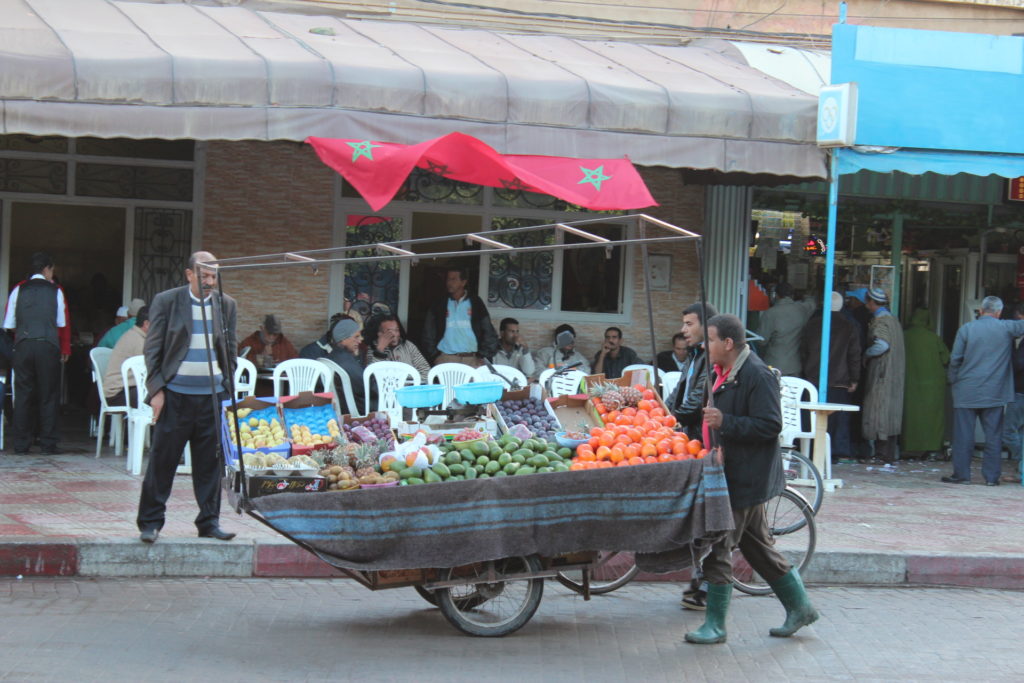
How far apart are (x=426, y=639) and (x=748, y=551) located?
5.39 ft

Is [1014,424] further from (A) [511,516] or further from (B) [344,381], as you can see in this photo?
(A) [511,516]

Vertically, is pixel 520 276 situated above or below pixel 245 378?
above

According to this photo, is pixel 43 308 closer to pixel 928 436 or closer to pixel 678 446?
pixel 678 446

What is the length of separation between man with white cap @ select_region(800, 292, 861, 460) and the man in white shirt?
709cm

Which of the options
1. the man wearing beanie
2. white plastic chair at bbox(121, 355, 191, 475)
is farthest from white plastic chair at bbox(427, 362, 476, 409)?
white plastic chair at bbox(121, 355, 191, 475)

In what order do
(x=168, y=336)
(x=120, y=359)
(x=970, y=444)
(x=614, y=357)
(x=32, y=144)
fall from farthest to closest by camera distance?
(x=614, y=357) < (x=32, y=144) < (x=970, y=444) < (x=120, y=359) < (x=168, y=336)

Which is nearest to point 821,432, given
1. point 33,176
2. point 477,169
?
point 477,169

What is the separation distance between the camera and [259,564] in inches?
274

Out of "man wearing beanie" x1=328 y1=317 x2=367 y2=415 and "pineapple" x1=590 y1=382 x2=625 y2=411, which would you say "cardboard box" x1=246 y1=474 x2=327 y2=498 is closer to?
"pineapple" x1=590 y1=382 x2=625 y2=411

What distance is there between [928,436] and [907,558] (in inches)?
214

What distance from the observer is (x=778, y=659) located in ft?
18.3

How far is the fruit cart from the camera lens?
5.35m

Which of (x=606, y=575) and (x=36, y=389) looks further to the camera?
(x=36, y=389)

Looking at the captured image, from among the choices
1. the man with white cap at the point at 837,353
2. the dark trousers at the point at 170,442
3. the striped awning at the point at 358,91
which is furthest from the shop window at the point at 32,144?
the man with white cap at the point at 837,353
